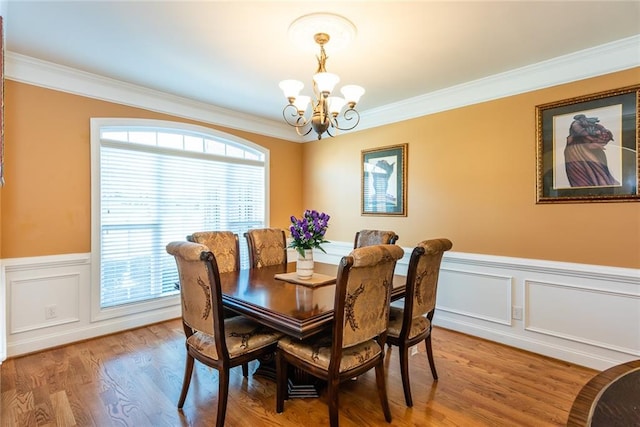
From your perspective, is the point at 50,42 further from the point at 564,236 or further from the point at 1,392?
the point at 564,236

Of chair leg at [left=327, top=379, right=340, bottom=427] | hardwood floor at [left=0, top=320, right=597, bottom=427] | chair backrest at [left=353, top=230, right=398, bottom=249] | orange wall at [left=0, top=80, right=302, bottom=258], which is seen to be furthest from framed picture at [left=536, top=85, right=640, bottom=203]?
orange wall at [left=0, top=80, right=302, bottom=258]

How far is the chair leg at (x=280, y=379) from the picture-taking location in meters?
1.95

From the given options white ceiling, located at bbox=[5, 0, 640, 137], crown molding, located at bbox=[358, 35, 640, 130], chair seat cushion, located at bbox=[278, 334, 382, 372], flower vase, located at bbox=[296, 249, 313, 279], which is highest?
white ceiling, located at bbox=[5, 0, 640, 137]

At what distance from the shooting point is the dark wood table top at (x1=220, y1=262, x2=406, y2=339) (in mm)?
1656

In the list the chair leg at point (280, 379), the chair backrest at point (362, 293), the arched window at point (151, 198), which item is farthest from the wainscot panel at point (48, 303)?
the chair backrest at point (362, 293)

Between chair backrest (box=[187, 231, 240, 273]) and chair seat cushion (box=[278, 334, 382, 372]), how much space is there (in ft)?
3.54

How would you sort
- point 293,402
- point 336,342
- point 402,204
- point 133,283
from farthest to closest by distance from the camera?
point 402,204 → point 133,283 → point 293,402 → point 336,342

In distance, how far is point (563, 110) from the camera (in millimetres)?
2711

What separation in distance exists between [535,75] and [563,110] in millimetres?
403

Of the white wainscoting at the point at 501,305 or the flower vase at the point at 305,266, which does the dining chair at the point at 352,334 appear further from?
the white wainscoting at the point at 501,305

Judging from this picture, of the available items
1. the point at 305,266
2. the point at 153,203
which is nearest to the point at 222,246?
the point at 305,266

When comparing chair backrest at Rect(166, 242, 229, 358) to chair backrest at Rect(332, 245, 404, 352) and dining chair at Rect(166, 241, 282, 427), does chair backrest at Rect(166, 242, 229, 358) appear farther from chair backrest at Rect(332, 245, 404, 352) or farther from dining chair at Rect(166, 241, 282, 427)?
chair backrest at Rect(332, 245, 404, 352)

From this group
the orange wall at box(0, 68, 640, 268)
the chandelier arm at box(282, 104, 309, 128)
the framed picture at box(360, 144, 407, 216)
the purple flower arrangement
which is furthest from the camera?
the framed picture at box(360, 144, 407, 216)

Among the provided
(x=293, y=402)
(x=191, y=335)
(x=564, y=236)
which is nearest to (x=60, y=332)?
(x=191, y=335)
